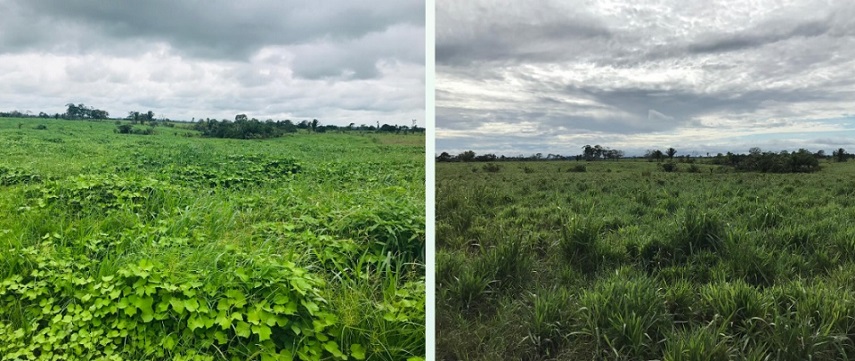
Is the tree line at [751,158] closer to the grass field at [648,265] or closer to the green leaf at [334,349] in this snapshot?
the grass field at [648,265]

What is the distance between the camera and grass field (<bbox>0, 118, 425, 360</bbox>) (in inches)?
65.6

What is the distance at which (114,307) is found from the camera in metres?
1.74

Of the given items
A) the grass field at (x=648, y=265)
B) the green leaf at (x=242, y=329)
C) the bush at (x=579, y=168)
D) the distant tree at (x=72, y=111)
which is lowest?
the green leaf at (x=242, y=329)

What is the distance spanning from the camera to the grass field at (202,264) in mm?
1666

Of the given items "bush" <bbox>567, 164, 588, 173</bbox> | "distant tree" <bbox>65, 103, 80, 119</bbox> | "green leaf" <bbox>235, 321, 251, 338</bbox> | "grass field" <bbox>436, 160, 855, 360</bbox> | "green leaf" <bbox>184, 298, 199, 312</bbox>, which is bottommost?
"green leaf" <bbox>235, 321, 251, 338</bbox>

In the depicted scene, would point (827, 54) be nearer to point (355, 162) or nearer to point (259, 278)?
point (259, 278)

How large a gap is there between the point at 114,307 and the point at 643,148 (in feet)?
5.61

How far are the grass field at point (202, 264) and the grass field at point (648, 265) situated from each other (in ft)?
0.84

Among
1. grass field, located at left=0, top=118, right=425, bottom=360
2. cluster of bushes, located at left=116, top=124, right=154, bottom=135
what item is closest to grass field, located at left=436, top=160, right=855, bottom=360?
grass field, located at left=0, top=118, right=425, bottom=360

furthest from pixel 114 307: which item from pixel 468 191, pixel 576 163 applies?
pixel 576 163

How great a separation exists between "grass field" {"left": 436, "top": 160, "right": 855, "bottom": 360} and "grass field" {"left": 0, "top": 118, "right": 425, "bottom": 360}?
257 millimetres

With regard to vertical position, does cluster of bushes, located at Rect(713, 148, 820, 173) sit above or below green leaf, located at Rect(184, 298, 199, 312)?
above

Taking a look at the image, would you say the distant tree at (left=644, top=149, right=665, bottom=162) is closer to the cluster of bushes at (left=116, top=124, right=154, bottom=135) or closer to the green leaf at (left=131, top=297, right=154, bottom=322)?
the green leaf at (left=131, top=297, right=154, bottom=322)

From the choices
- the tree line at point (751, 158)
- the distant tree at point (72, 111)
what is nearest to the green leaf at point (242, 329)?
the tree line at point (751, 158)
